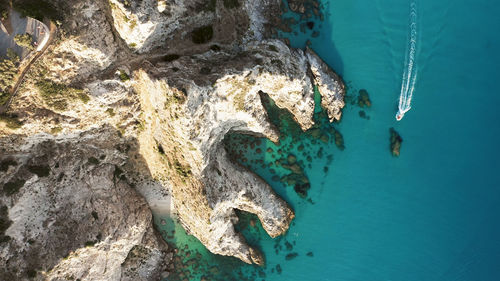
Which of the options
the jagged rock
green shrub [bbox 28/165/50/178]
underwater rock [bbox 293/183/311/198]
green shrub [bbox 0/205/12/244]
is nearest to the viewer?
green shrub [bbox 0/205/12/244]

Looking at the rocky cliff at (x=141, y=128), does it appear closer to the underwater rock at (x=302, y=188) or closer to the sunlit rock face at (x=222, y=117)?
the sunlit rock face at (x=222, y=117)

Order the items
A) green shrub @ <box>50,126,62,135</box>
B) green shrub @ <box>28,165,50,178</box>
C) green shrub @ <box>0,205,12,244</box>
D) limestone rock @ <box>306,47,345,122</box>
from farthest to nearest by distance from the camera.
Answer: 1. limestone rock @ <box>306,47,345,122</box>
2. green shrub @ <box>28,165,50,178</box>
3. green shrub @ <box>50,126,62,135</box>
4. green shrub @ <box>0,205,12,244</box>

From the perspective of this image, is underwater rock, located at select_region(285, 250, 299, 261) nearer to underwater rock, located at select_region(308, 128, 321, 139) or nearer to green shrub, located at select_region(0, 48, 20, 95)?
underwater rock, located at select_region(308, 128, 321, 139)

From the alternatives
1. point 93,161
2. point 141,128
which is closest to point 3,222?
point 93,161

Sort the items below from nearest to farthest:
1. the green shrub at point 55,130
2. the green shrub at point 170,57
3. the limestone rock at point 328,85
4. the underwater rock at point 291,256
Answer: the green shrub at point 55,130
the green shrub at point 170,57
the limestone rock at point 328,85
the underwater rock at point 291,256

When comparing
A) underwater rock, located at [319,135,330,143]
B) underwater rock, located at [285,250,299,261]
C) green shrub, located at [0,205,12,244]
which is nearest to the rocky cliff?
green shrub, located at [0,205,12,244]

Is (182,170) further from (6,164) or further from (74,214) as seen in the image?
(6,164)

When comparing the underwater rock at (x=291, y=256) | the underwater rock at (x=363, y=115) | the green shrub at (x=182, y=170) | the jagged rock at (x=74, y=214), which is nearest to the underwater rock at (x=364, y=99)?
the underwater rock at (x=363, y=115)

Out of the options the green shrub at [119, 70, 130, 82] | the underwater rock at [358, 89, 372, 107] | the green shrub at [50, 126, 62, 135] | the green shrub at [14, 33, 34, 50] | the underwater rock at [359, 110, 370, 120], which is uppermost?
the green shrub at [14, 33, 34, 50]
